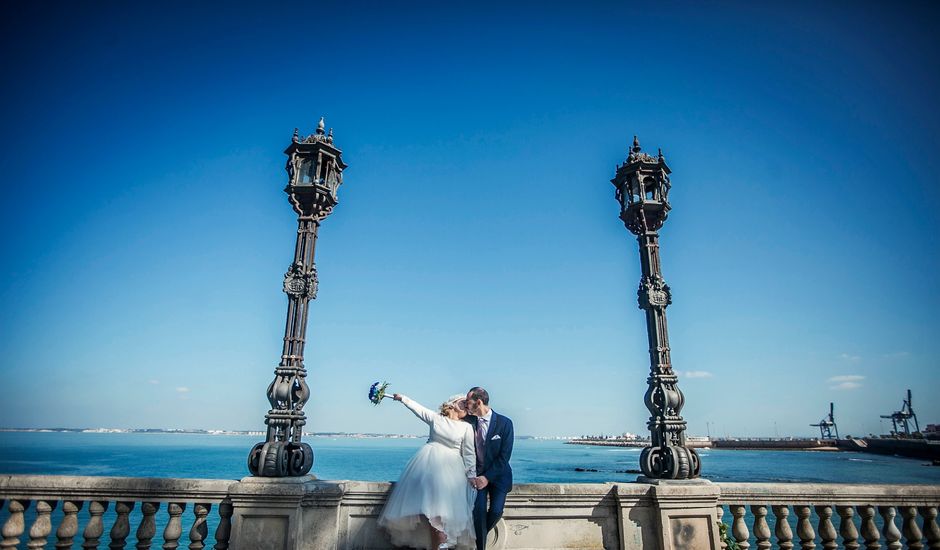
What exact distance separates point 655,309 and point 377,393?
413 cm

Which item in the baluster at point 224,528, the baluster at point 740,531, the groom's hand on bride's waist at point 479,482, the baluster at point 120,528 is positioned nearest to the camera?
the baluster at point 120,528

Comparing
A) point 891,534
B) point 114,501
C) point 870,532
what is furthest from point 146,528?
point 891,534

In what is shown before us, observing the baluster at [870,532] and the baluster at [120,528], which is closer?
the baluster at [120,528]

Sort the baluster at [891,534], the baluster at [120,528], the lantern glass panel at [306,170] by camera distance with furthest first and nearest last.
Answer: the lantern glass panel at [306,170] → the baluster at [891,534] → the baluster at [120,528]

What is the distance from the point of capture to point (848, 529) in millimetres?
5859

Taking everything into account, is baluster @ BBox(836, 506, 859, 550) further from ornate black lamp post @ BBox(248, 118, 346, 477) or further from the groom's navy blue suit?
ornate black lamp post @ BBox(248, 118, 346, 477)

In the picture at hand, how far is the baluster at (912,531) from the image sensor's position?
5.70 meters

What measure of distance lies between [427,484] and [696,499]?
3.42m

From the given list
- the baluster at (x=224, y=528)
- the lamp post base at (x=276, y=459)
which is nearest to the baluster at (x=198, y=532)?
the baluster at (x=224, y=528)

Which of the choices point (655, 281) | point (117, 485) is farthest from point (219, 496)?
point (655, 281)

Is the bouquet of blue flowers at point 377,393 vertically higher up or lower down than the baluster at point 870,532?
higher up

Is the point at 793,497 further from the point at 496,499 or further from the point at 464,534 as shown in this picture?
the point at 464,534

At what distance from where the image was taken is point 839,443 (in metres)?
126

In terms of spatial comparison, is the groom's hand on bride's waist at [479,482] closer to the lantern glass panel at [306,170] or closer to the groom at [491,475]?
the groom at [491,475]
